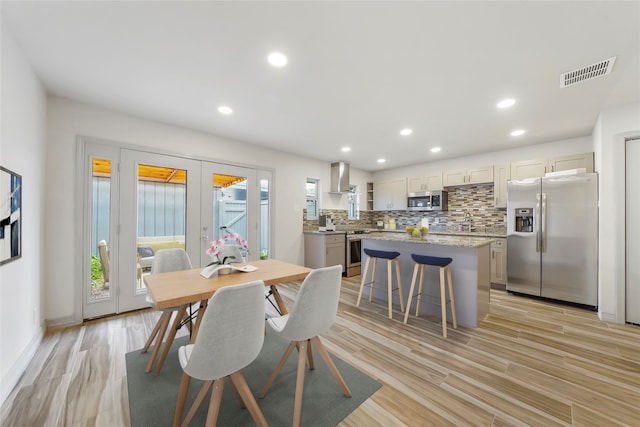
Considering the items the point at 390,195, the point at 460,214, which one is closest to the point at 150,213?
the point at 390,195

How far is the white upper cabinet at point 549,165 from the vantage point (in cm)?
354

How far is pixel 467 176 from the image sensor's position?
4.75 m

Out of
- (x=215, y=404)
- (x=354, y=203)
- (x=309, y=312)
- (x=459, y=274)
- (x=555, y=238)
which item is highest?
(x=354, y=203)

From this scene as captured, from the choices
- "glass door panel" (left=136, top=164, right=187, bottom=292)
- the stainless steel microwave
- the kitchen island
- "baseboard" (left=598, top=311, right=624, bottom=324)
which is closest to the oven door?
the stainless steel microwave

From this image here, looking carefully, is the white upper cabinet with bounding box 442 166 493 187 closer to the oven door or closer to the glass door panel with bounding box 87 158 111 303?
the oven door

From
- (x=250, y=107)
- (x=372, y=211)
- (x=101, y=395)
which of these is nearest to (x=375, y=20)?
→ (x=250, y=107)

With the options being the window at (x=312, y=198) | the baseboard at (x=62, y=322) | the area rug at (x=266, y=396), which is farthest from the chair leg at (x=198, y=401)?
the window at (x=312, y=198)

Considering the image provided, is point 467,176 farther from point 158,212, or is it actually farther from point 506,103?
point 158,212

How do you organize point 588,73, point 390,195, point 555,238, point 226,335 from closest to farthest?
point 226,335 → point 588,73 → point 555,238 → point 390,195

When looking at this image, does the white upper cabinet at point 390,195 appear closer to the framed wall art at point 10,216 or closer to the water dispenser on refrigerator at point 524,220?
the water dispenser on refrigerator at point 524,220

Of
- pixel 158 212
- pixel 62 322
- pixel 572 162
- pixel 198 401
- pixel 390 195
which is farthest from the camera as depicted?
pixel 390 195

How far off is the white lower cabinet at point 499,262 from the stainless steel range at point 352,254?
2362 mm

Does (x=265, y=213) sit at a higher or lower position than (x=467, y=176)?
lower

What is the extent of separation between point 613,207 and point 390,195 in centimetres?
358
